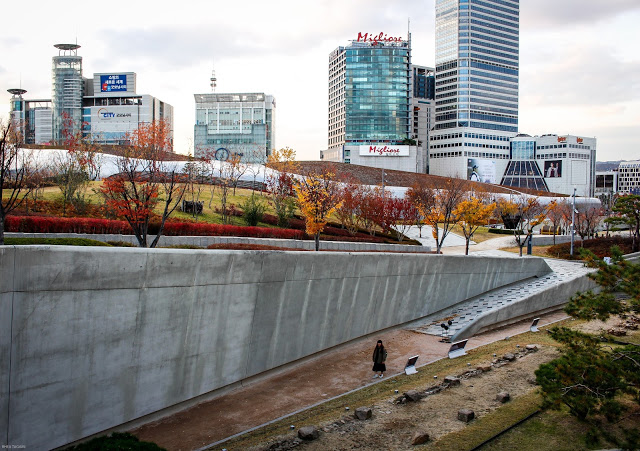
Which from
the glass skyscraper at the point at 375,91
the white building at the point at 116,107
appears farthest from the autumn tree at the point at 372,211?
the white building at the point at 116,107

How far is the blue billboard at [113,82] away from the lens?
123688 mm

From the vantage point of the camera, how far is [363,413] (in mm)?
10906

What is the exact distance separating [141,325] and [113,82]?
12722 centimetres

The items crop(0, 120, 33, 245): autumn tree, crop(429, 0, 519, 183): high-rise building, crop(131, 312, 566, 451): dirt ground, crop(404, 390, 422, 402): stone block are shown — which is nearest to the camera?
crop(131, 312, 566, 451): dirt ground

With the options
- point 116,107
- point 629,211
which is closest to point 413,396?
point 629,211

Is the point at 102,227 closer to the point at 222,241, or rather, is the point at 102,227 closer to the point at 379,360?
the point at 222,241

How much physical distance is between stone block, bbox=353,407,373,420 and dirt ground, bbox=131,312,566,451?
241 mm

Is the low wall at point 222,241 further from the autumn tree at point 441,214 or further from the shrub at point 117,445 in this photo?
the shrub at point 117,445

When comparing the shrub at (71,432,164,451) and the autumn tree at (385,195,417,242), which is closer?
the shrub at (71,432,164,451)

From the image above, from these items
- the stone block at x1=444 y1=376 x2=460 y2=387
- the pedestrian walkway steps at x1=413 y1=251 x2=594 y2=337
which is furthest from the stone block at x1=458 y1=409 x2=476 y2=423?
the pedestrian walkway steps at x1=413 y1=251 x2=594 y2=337

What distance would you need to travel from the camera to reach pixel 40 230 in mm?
21297

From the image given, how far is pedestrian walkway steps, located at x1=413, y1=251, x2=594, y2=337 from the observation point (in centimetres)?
1972

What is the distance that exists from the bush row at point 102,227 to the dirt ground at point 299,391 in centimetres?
1090

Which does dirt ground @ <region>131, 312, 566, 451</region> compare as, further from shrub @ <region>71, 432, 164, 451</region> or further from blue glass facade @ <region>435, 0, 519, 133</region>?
blue glass facade @ <region>435, 0, 519, 133</region>
